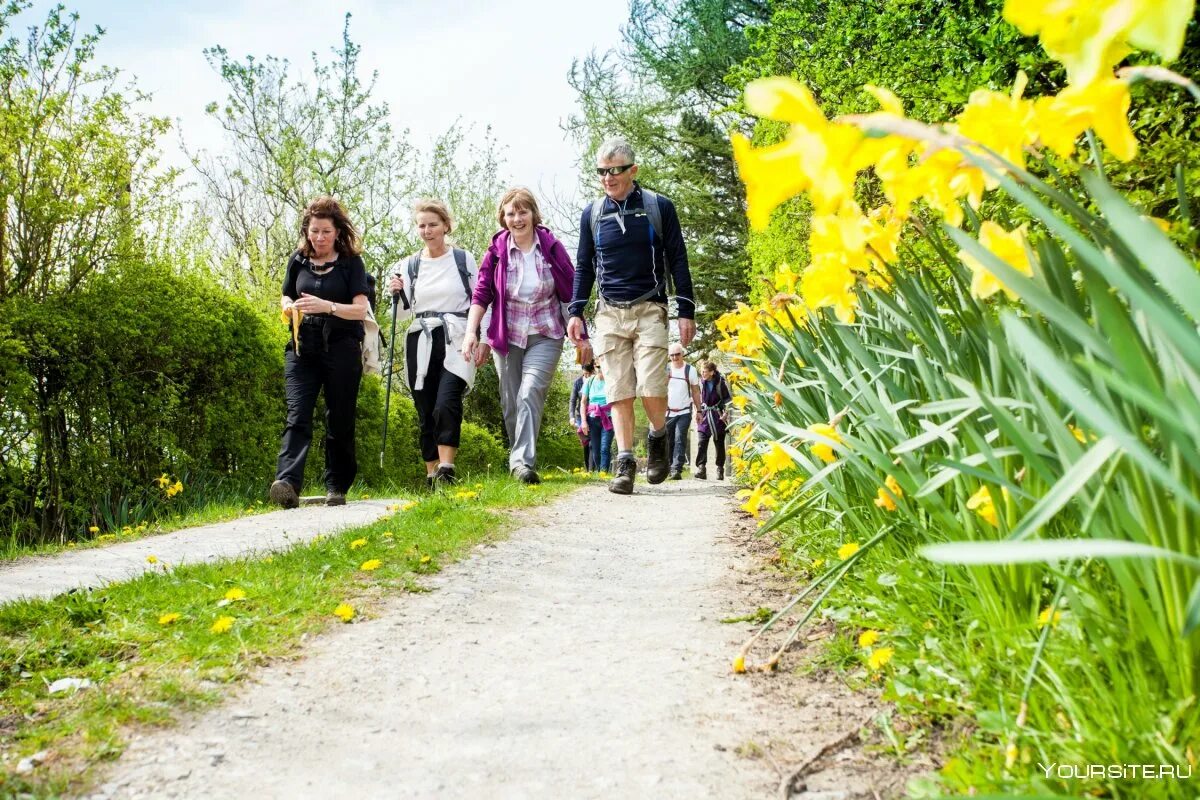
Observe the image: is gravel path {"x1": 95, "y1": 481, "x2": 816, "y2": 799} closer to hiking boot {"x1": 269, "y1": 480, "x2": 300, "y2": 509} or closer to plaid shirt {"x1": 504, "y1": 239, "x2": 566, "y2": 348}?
hiking boot {"x1": 269, "y1": 480, "x2": 300, "y2": 509}

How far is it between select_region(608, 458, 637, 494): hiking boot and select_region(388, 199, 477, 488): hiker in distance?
A: 3.54ft

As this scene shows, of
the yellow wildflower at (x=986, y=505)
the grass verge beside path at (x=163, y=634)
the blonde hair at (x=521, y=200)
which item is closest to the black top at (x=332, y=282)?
the blonde hair at (x=521, y=200)

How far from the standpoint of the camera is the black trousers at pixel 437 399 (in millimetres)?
5527

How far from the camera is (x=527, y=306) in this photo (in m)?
5.62

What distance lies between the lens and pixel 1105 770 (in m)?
1.05

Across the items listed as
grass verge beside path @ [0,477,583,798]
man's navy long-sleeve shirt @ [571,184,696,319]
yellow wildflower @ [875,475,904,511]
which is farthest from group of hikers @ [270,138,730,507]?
yellow wildflower @ [875,475,904,511]

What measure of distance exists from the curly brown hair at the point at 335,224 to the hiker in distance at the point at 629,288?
143 centimetres

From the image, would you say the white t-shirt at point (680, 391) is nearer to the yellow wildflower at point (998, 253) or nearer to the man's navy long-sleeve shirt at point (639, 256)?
the man's navy long-sleeve shirt at point (639, 256)

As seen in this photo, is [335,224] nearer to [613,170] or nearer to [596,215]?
[596,215]

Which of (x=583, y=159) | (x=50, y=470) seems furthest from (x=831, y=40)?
(x=583, y=159)

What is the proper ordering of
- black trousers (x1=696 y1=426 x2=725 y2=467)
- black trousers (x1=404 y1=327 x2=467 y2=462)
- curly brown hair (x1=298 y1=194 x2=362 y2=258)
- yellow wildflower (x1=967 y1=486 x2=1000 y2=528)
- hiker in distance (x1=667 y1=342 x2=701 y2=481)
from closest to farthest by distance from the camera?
1. yellow wildflower (x1=967 y1=486 x2=1000 y2=528)
2. curly brown hair (x1=298 y1=194 x2=362 y2=258)
3. black trousers (x1=404 y1=327 x2=467 y2=462)
4. hiker in distance (x1=667 y1=342 x2=701 y2=481)
5. black trousers (x1=696 y1=426 x2=725 y2=467)

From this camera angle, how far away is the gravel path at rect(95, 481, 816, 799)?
137 cm

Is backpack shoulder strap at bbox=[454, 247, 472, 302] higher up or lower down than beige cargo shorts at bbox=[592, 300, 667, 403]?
higher up

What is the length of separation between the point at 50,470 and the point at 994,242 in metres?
5.43
